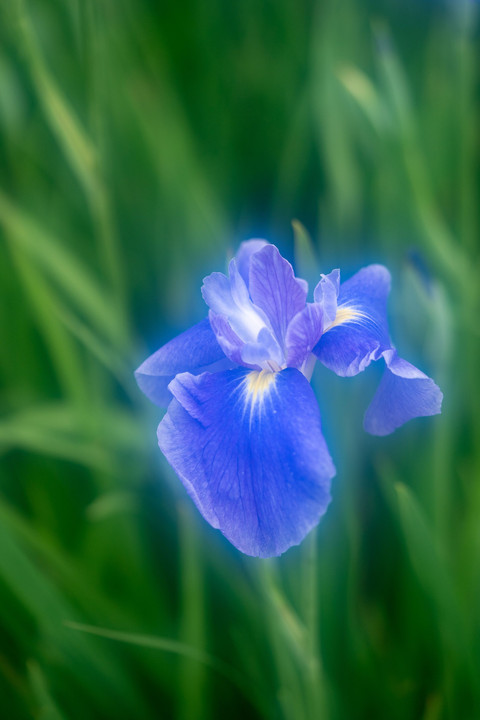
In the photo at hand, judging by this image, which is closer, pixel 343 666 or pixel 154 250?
pixel 343 666

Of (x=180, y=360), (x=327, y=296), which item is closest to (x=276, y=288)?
(x=327, y=296)

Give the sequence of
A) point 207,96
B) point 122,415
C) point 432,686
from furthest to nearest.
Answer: point 207,96 < point 122,415 < point 432,686

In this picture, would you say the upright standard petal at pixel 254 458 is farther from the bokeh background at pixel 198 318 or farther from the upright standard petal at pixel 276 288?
the bokeh background at pixel 198 318

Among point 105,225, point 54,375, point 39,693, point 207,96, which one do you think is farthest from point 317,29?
point 39,693

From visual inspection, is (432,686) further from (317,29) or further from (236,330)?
(317,29)

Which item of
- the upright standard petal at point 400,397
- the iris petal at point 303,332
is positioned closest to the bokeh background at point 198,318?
the upright standard petal at point 400,397

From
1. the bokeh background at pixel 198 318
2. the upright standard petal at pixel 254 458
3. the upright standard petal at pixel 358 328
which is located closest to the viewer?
the upright standard petal at pixel 254 458

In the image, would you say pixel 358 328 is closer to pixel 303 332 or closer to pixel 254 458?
pixel 303 332
